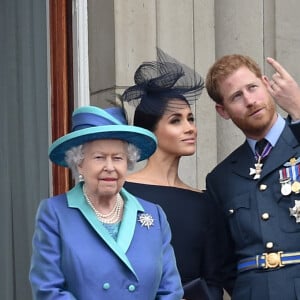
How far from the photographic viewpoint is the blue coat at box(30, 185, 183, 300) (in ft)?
13.4

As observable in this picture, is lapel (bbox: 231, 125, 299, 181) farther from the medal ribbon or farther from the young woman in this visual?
the young woman

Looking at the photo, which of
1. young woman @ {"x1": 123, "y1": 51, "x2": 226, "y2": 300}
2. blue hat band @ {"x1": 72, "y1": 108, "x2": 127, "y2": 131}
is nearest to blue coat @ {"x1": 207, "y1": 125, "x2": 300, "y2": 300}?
young woman @ {"x1": 123, "y1": 51, "x2": 226, "y2": 300}

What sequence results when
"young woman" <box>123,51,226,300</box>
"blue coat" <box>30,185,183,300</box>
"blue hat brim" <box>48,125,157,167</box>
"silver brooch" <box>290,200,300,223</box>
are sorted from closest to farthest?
"blue coat" <box>30,185,183,300</box>
"blue hat brim" <box>48,125,157,167</box>
"silver brooch" <box>290,200,300,223</box>
"young woman" <box>123,51,226,300</box>

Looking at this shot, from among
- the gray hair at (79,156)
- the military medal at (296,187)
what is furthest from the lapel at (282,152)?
the gray hair at (79,156)

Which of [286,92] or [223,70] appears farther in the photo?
[223,70]

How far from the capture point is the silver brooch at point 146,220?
4.31 metres

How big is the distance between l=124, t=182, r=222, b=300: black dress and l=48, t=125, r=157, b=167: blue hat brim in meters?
0.51

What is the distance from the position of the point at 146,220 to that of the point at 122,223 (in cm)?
11

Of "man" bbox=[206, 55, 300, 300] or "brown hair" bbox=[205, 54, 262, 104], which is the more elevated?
"brown hair" bbox=[205, 54, 262, 104]

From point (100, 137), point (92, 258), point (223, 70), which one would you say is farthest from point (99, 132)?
point (223, 70)

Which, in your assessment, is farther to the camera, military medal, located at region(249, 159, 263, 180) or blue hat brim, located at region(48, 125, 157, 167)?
military medal, located at region(249, 159, 263, 180)

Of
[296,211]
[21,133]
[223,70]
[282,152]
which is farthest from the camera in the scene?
[21,133]

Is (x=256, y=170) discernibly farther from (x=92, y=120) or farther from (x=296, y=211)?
(x=92, y=120)

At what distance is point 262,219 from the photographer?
4.81 m
